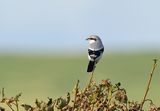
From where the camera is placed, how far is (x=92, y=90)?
237 inches

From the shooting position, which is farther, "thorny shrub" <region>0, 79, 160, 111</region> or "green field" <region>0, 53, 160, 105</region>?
"green field" <region>0, 53, 160, 105</region>

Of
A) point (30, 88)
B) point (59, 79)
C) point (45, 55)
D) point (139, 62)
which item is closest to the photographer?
point (30, 88)

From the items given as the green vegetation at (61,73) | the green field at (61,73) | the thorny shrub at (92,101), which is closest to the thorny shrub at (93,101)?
the thorny shrub at (92,101)

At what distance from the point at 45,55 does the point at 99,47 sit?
100 m

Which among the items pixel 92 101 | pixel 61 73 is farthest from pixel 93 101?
pixel 61 73

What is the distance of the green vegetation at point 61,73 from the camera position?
7969 cm

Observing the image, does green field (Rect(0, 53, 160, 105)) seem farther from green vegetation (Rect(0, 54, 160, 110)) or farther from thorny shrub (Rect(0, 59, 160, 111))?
thorny shrub (Rect(0, 59, 160, 111))

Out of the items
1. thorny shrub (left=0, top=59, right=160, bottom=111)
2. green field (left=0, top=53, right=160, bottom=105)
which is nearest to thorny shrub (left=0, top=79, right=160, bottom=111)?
thorny shrub (left=0, top=59, right=160, bottom=111)

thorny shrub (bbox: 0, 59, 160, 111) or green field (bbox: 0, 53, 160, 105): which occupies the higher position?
thorny shrub (bbox: 0, 59, 160, 111)

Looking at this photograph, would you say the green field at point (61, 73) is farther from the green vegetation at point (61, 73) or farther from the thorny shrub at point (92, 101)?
the thorny shrub at point (92, 101)

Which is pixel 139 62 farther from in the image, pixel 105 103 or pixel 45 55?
pixel 105 103

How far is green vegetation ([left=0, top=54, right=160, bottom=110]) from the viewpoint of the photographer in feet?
261

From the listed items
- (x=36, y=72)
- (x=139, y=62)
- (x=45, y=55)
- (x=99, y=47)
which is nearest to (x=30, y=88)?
(x=36, y=72)

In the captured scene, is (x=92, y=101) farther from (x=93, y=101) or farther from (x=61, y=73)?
(x=61, y=73)
